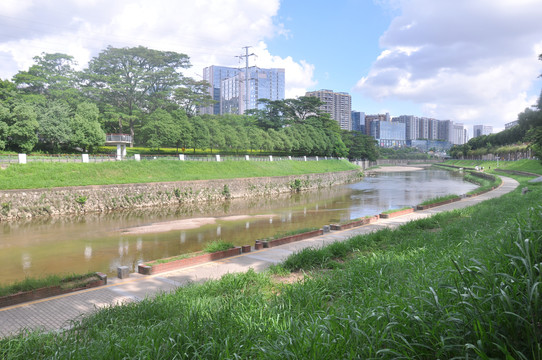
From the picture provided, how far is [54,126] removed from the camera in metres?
30.2

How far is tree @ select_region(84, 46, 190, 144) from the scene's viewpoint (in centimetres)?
4119

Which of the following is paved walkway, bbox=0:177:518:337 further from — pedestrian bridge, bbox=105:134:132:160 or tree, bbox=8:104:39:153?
pedestrian bridge, bbox=105:134:132:160

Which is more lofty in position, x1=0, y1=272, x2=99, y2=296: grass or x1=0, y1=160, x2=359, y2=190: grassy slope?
x1=0, y1=160, x2=359, y2=190: grassy slope

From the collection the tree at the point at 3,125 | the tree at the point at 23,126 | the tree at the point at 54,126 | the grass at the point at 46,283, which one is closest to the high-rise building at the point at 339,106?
the tree at the point at 54,126

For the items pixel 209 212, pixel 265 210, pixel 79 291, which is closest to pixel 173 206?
pixel 209 212

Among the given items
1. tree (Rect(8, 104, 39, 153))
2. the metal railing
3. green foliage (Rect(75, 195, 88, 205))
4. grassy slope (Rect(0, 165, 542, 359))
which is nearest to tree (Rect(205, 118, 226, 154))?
the metal railing

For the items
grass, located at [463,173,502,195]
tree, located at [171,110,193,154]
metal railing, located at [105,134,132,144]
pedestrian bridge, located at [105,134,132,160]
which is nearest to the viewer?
grass, located at [463,173,502,195]

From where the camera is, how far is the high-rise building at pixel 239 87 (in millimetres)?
133000

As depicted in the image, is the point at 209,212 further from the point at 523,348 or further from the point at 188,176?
the point at 523,348

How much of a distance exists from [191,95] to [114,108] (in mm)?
11238

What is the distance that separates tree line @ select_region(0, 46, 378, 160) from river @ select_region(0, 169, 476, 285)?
1176 centimetres

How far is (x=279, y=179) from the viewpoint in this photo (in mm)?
39969

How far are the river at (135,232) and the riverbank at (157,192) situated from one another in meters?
1.36

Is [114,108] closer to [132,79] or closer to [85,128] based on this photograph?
[132,79]
